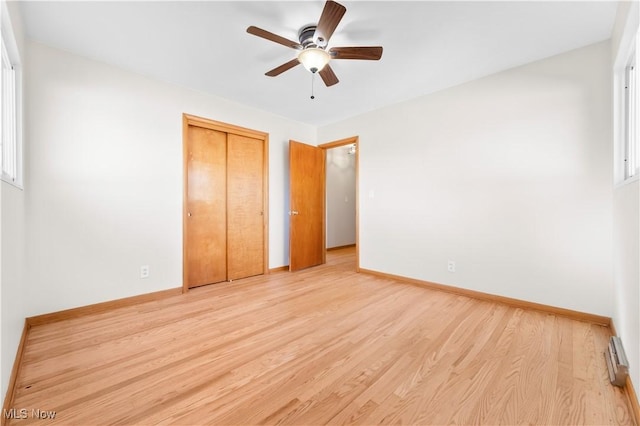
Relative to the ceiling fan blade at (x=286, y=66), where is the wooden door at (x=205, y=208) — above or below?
below

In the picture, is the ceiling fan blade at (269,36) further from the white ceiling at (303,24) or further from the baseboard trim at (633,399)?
the baseboard trim at (633,399)

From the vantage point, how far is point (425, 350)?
175cm

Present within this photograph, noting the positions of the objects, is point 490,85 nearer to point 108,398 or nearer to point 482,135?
point 482,135

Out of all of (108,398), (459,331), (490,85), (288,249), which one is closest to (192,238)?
(288,249)

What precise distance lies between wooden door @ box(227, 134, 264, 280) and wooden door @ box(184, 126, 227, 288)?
0.08 m

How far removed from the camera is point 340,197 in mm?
6188

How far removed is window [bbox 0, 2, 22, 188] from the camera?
1686 mm

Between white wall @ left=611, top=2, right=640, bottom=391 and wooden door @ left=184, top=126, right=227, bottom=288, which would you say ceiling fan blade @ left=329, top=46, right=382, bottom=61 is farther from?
wooden door @ left=184, top=126, right=227, bottom=288

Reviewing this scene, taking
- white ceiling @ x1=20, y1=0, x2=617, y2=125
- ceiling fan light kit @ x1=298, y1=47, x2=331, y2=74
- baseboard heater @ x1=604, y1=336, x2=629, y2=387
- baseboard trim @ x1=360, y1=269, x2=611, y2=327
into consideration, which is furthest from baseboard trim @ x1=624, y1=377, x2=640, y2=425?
ceiling fan light kit @ x1=298, y1=47, x2=331, y2=74

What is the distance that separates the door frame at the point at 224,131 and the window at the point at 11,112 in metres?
1.26

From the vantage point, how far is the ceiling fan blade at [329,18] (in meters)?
1.52

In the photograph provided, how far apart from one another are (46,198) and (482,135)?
14.0 ft

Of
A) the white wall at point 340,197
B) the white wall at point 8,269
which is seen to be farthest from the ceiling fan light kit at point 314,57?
the white wall at point 340,197

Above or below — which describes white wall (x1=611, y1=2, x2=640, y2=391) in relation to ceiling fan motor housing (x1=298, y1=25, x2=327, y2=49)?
below
